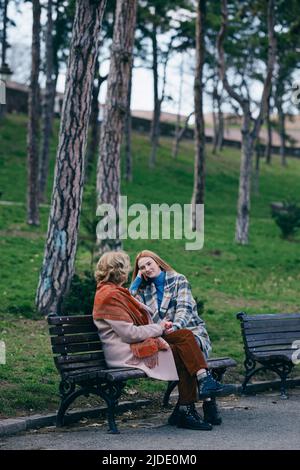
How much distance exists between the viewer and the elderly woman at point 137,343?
9.53 metres

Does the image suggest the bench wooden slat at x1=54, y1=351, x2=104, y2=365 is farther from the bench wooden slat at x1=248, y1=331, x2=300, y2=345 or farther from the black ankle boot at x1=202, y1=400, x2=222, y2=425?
the bench wooden slat at x1=248, y1=331, x2=300, y2=345

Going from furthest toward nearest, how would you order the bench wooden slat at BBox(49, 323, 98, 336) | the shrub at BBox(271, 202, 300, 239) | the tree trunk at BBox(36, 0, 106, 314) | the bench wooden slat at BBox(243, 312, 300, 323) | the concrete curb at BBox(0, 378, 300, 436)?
the shrub at BBox(271, 202, 300, 239) < the tree trunk at BBox(36, 0, 106, 314) < the bench wooden slat at BBox(243, 312, 300, 323) < the bench wooden slat at BBox(49, 323, 98, 336) < the concrete curb at BBox(0, 378, 300, 436)

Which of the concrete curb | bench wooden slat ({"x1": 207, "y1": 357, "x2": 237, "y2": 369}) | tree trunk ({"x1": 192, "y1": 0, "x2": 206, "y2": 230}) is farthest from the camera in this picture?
tree trunk ({"x1": 192, "y1": 0, "x2": 206, "y2": 230})

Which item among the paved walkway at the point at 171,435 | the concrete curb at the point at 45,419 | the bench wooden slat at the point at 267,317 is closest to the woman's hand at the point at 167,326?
the paved walkway at the point at 171,435

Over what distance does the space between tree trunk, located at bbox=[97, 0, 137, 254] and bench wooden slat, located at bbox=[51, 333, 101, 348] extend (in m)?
8.94

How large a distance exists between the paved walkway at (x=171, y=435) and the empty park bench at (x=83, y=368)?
27 cm

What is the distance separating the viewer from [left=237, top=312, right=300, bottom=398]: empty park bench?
11688 mm

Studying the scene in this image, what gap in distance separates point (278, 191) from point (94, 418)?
43499 mm

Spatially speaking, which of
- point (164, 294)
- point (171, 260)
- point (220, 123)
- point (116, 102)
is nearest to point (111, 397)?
point (164, 294)

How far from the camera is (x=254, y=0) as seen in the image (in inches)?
1356

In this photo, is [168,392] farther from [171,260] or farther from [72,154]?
[171,260]

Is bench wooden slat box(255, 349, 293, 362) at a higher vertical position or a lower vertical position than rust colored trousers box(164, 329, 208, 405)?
lower

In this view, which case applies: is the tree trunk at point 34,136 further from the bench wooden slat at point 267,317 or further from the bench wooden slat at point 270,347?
the bench wooden slat at point 270,347

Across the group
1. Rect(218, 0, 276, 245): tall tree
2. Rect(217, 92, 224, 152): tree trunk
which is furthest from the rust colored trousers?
Rect(217, 92, 224, 152): tree trunk
